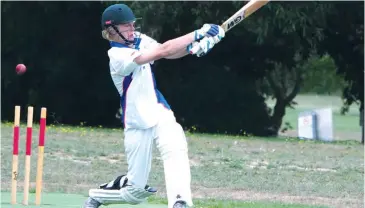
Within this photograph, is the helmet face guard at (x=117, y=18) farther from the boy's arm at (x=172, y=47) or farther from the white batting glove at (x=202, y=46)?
the white batting glove at (x=202, y=46)

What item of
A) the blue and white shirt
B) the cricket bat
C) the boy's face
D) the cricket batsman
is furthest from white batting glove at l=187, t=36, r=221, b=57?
the cricket bat

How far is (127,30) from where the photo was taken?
852 centimetres

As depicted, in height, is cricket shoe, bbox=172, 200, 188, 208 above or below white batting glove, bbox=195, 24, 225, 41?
below

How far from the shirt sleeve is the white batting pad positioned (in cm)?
96

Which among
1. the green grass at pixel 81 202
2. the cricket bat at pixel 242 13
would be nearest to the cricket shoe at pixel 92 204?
the green grass at pixel 81 202

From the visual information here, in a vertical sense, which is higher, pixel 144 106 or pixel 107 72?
pixel 107 72

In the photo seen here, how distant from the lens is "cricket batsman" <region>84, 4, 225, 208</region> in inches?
323

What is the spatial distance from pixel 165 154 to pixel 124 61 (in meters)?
0.81

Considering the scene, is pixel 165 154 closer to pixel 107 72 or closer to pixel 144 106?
pixel 144 106

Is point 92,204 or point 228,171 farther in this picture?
point 228,171

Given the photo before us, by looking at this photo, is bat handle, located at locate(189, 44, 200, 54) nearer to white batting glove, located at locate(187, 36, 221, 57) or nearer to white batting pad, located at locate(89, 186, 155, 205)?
white batting glove, located at locate(187, 36, 221, 57)

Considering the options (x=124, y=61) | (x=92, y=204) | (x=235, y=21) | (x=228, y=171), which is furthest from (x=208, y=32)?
(x=228, y=171)

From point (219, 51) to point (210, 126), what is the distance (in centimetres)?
210

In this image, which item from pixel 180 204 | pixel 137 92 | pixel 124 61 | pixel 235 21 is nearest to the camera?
pixel 180 204
